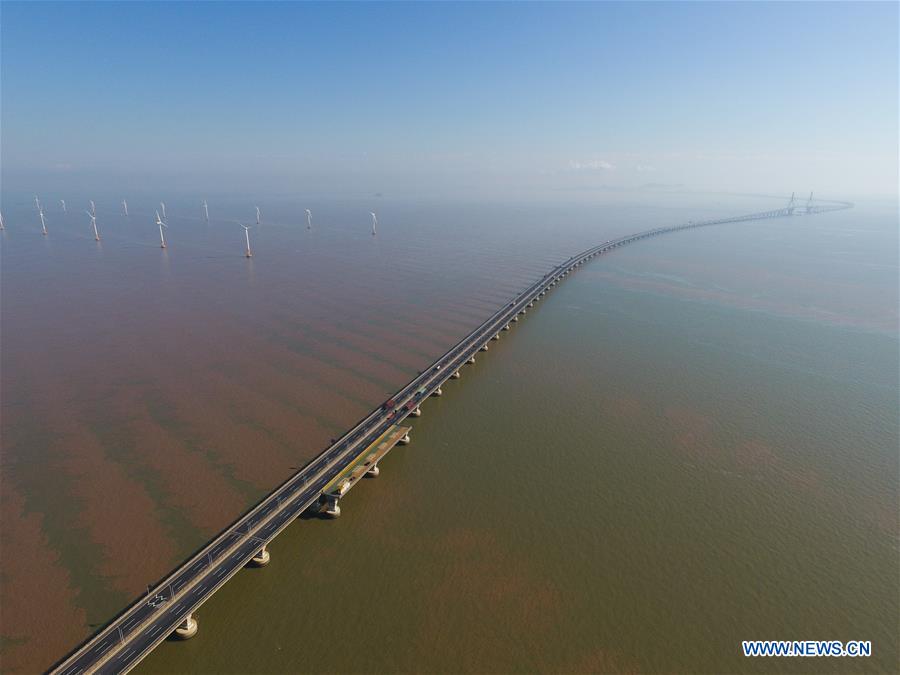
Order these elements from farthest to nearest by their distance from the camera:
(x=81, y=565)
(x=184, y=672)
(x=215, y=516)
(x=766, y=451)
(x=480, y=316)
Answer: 1. (x=480, y=316)
2. (x=766, y=451)
3. (x=215, y=516)
4. (x=81, y=565)
5. (x=184, y=672)

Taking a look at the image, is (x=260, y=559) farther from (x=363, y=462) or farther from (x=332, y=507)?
(x=363, y=462)

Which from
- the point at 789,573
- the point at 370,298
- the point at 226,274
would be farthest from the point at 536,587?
the point at 226,274

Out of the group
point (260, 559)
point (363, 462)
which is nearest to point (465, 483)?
point (363, 462)

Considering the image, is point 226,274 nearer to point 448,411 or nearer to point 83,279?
point 83,279

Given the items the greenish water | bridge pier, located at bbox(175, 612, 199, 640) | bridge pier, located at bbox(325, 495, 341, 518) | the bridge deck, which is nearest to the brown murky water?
the greenish water

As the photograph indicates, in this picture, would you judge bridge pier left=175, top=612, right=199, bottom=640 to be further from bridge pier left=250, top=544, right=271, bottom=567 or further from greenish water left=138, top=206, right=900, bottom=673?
bridge pier left=250, top=544, right=271, bottom=567

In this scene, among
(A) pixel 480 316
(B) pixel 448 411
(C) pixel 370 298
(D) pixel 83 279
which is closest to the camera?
(B) pixel 448 411
